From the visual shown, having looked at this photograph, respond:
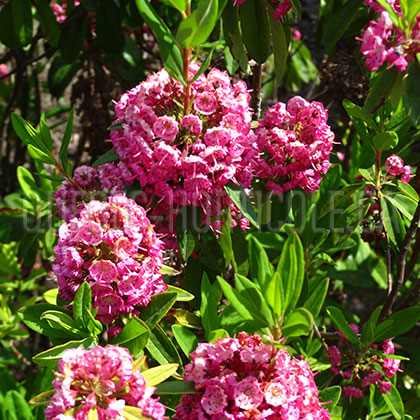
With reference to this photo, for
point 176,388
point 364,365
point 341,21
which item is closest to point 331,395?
point 364,365

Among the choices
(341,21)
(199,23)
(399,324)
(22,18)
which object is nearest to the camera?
(199,23)

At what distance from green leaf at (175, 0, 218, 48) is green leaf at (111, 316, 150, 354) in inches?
19.8

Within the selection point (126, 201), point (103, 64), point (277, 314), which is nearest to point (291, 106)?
point (126, 201)

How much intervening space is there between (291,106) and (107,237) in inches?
20.9

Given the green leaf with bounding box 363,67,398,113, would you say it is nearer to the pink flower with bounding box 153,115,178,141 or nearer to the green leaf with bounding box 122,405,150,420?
the pink flower with bounding box 153,115,178,141

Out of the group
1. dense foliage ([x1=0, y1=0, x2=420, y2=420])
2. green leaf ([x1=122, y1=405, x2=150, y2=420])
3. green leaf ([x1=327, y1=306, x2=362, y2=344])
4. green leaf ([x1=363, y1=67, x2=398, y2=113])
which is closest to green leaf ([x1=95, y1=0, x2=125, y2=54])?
dense foliage ([x1=0, y1=0, x2=420, y2=420])

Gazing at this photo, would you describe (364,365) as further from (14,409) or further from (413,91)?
(14,409)

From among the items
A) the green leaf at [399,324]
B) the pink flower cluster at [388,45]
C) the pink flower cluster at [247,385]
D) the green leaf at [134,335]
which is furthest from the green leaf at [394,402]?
the pink flower cluster at [388,45]

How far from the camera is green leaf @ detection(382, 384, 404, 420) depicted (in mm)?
1371

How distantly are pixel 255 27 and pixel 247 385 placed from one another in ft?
2.79

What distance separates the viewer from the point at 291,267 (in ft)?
2.92

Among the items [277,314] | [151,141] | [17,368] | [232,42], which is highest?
[232,42]

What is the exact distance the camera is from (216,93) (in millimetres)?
1129

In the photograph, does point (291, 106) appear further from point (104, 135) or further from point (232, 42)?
point (104, 135)
